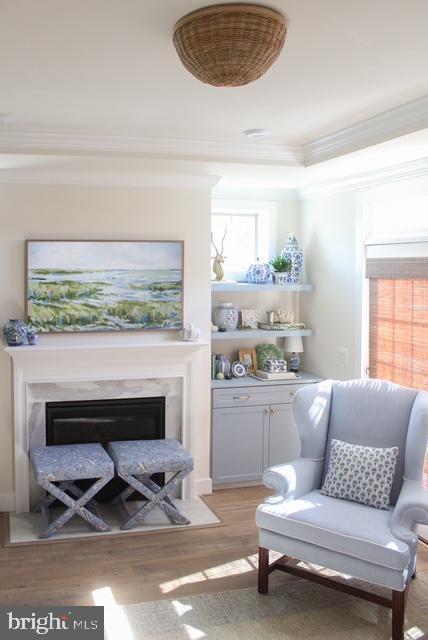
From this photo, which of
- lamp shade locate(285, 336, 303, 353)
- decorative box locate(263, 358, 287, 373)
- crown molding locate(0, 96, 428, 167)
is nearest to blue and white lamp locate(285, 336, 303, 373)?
lamp shade locate(285, 336, 303, 353)

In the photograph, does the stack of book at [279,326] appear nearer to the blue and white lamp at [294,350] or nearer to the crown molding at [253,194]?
the blue and white lamp at [294,350]

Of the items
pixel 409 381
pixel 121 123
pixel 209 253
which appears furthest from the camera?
pixel 209 253

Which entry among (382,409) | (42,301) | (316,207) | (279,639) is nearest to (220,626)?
(279,639)

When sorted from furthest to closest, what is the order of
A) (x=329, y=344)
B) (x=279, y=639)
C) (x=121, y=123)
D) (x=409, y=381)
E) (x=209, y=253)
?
(x=329, y=344), (x=209, y=253), (x=409, y=381), (x=121, y=123), (x=279, y=639)

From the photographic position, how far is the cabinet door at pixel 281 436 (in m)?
5.39

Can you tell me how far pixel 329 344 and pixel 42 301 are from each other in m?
2.24

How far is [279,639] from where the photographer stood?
128 inches

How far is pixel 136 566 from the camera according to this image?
4012 mm

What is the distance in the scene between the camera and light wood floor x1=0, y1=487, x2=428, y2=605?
3.69 meters

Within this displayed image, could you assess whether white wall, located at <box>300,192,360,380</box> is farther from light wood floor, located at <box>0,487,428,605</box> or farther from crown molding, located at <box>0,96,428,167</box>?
light wood floor, located at <box>0,487,428,605</box>

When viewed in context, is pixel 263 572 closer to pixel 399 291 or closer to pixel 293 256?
pixel 399 291

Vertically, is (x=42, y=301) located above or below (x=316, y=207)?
below

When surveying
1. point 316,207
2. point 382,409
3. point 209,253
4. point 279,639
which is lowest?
point 279,639

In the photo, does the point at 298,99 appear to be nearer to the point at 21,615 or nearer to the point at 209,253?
the point at 209,253
